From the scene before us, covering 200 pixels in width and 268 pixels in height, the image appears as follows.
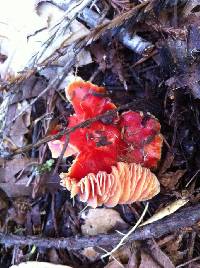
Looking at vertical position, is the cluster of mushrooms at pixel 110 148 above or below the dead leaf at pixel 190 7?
below

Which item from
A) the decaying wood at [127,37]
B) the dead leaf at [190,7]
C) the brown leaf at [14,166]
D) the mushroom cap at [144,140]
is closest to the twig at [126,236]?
the mushroom cap at [144,140]

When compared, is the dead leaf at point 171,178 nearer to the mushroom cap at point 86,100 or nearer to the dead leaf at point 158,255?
the dead leaf at point 158,255

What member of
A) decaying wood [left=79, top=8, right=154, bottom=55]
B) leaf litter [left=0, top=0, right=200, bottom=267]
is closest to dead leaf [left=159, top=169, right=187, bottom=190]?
leaf litter [left=0, top=0, right=200, bottom=267]

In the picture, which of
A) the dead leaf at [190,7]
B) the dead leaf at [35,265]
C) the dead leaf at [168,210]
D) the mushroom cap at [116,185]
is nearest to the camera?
the mushroom cap at [116,185]

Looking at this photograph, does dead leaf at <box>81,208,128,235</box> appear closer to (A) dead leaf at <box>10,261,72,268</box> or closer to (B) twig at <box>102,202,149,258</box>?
(B) twig at <box>102,202,149,258</box>

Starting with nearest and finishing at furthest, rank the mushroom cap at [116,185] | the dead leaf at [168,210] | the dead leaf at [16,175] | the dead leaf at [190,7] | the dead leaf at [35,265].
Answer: the mushroom cap at [116,185], the dead leaf at [190,7], the dead leaf at [168,210], the dead leaf at [35,265], the dead leaf at [16,175]

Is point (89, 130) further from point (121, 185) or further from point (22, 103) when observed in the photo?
point (22, 103)

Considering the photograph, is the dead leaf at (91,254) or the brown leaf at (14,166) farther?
the brown leaf at (14,166)

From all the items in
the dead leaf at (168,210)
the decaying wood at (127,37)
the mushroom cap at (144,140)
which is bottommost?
the dead leaf at (168,210)

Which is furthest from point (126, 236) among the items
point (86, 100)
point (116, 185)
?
point (86, 100)
